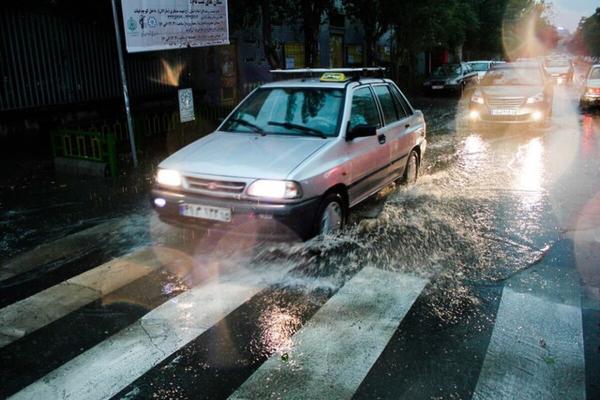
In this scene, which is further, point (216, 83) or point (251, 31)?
point (251, 31)

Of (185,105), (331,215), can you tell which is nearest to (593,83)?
(185,105)

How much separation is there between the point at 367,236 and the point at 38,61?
26.7 feet

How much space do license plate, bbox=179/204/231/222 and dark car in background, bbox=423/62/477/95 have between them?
21446mm

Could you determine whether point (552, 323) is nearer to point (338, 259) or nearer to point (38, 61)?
point (338, 259)

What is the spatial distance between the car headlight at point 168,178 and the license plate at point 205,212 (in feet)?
0.89

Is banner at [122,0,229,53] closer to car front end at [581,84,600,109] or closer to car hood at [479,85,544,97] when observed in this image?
car hood at [479,85,544,97]

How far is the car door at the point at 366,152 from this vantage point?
6.05 meters

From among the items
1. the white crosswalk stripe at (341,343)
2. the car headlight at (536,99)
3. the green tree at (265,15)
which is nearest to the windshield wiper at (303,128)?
the white crosswalk stripe at (341,343)

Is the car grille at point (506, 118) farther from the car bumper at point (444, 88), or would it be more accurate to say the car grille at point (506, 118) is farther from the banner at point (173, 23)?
the car bumper at point (444, 88)

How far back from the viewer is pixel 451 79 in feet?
81.1

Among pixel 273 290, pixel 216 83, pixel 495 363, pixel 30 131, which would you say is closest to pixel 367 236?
pixel 273 290

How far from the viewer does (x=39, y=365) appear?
3646 mm

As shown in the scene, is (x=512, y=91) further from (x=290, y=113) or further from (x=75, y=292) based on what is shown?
(x=75, y=292)

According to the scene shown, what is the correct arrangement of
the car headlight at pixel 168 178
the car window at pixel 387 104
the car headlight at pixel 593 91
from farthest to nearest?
1. the car headlight at pixel 593 91
2. the car window at pixel 387 104
3. the car headlight at pixel 168 178
